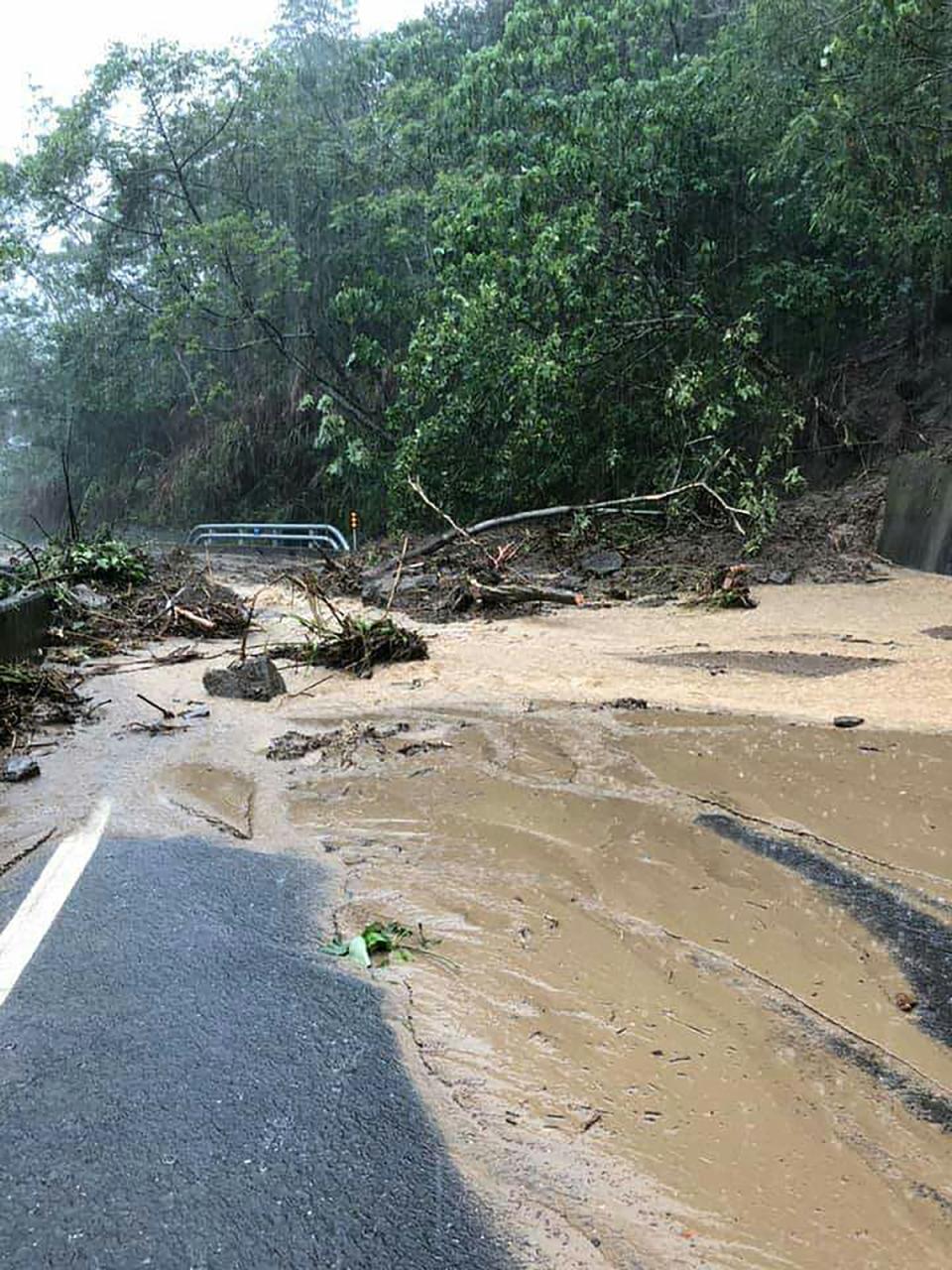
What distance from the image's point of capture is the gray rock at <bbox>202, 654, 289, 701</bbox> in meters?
9.00

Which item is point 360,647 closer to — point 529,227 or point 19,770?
point 19,770

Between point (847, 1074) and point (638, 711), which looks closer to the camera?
point (847, 1074)

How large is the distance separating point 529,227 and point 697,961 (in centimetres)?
1831

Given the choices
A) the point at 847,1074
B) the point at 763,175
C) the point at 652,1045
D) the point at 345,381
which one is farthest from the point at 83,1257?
the point at 345,381

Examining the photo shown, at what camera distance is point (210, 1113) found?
3100 mm

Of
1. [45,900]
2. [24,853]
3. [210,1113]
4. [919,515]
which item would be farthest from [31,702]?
[919,515]

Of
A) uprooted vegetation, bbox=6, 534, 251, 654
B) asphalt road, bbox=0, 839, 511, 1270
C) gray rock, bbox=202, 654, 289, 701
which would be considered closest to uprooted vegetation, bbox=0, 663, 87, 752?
gray rock, bbox=202, 654, 289, 701

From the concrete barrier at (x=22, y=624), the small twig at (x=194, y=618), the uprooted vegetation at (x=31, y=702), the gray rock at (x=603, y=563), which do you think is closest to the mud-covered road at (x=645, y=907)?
the uprooted vegetation at (x=31, y=702)

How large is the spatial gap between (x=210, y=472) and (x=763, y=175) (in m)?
23.2

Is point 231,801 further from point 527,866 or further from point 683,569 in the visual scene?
point 683,569

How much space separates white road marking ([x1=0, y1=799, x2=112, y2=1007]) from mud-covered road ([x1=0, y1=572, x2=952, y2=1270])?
0.26 m

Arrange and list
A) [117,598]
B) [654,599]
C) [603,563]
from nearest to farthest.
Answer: [654,599], [117,598], [603,563]

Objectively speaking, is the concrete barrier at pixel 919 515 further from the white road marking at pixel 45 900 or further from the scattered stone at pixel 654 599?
the white road marking at pixel 45 900

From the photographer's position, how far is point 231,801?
20.6 feet
